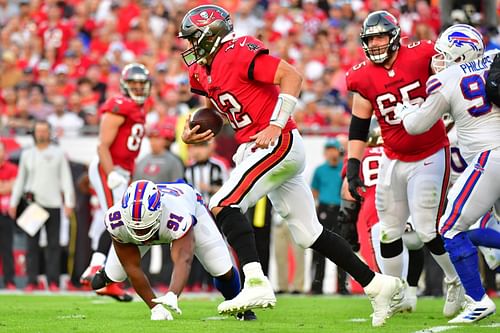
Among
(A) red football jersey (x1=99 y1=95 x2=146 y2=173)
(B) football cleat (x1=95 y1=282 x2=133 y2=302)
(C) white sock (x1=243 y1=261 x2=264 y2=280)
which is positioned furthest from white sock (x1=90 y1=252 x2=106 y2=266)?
(C) white sock (x1=243 y1=261 x2=264 y2=280)

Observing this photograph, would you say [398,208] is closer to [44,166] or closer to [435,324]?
[435,324]

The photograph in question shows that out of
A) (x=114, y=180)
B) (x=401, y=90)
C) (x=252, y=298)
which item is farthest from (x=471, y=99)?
(x=114, y=180)

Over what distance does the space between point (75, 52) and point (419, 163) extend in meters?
9.88

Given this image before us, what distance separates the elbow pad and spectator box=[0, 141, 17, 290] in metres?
7.15

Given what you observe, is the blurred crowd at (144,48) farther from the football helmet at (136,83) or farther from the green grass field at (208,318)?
the green grass field at (208,318)

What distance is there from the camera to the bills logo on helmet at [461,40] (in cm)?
705

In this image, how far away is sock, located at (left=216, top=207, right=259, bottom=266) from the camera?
21.6 feet

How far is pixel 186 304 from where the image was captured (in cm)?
955

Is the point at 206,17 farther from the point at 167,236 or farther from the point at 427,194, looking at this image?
the point at 427,194

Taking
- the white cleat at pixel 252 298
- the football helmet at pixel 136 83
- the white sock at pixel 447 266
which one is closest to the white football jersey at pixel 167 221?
the white cleat at pixel 252 298

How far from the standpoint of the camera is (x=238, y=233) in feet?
21.6

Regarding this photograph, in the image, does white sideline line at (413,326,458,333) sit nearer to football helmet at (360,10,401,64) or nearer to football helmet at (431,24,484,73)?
football helmet at (431,24,484,73)

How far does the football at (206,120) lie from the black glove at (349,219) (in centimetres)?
167

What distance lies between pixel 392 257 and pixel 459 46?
1.77m
